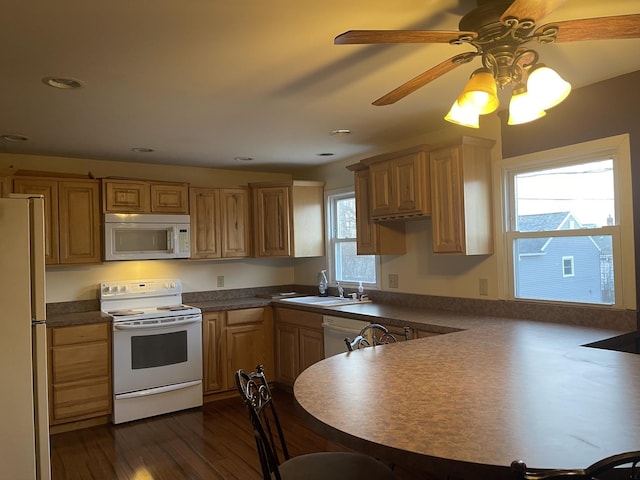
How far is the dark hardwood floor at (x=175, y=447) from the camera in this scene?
2.99m

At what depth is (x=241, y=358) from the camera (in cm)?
456

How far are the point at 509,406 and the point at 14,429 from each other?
237 centimetres

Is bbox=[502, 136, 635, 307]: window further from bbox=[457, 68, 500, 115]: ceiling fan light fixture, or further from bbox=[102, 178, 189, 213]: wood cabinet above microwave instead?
bbox=[102, 178, 189, 213]: wood cabinet above microwave

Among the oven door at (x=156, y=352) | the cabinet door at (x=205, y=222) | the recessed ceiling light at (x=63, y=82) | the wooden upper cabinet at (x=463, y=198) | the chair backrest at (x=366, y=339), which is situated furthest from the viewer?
the cabinet door at (x=205, y=222)

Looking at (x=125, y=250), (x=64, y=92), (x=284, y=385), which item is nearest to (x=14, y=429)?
(x=64, y=92)

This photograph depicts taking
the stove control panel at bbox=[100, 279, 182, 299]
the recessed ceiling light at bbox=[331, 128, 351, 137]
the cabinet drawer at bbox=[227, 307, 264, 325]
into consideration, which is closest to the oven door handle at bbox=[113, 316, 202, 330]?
the cabinet drawer at bbox=[227, 307, 264, 325]

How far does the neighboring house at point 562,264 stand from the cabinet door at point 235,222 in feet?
8.98

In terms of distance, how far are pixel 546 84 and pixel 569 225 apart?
5.58ft

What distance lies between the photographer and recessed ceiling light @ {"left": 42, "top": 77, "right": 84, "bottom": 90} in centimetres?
244

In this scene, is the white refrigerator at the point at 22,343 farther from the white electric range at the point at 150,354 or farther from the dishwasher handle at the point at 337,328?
the dishwasher handle at the point at 337,328

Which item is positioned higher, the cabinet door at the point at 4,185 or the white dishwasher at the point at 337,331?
the cabinet door at the point at 4,185

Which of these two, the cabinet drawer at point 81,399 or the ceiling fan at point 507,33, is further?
the cabinet drawer at point 81,399

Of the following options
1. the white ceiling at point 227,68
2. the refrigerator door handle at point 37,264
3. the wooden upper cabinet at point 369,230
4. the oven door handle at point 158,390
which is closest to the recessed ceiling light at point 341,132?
the white ceiling at point 227,68

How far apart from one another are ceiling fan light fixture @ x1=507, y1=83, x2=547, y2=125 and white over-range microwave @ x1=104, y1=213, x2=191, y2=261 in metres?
3.42
